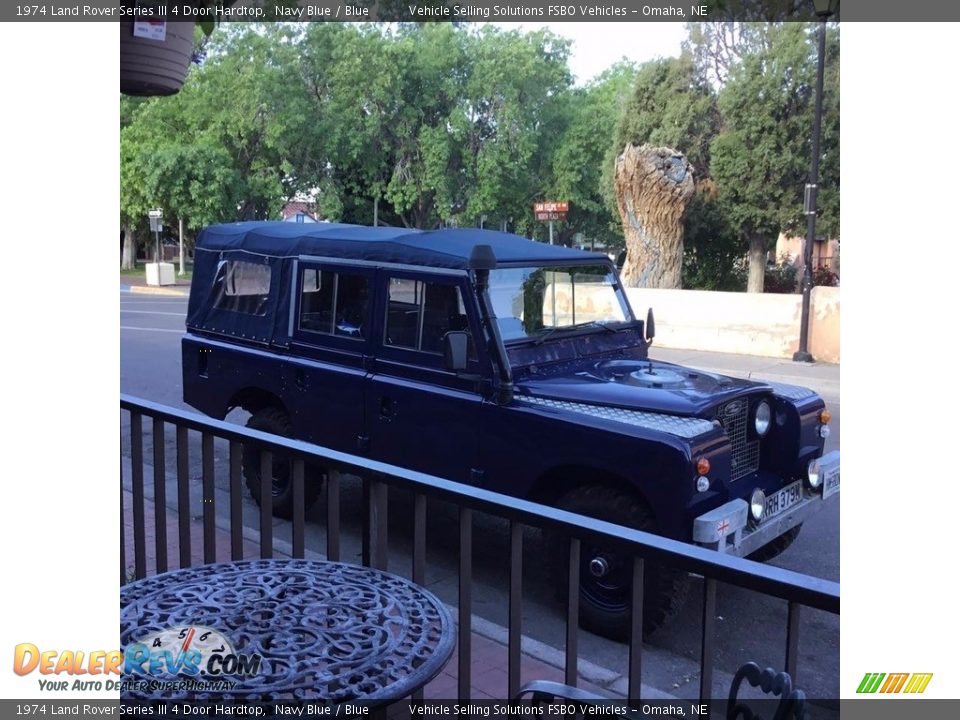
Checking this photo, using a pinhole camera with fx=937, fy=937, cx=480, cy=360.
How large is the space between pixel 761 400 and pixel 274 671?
369cm

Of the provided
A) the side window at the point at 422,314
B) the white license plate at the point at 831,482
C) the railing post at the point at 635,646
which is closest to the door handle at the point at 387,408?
the side window at the point at 422,314

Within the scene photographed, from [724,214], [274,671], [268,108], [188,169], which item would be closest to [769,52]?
[724,214]

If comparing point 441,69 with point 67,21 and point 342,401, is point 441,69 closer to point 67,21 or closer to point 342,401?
point 342,401

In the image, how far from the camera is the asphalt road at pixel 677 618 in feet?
14.6

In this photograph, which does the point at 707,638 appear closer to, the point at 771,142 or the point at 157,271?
the point at 771,142

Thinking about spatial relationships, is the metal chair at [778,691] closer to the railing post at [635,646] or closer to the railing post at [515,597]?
the railing post at [635,646]

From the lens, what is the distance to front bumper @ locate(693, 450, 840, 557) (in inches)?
171

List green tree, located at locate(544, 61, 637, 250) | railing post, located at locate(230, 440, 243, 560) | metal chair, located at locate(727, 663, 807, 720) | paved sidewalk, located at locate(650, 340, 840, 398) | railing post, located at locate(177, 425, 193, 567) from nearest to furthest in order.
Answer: metal chair, located at locate(727, 663, 807, 720), railing post, located at locate(230, 440, 243, 560), railing post, located at locate(177, 425, 193, 567), paved sidewalk, located at locate(650, 340, 840, 398), green tree, located at locate(544, 61, 637, 250)

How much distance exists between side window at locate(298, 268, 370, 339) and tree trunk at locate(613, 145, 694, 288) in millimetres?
16041

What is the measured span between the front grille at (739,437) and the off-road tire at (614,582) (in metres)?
0.58

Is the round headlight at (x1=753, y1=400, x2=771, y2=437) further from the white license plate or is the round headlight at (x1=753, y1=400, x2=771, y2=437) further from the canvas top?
the canvas top

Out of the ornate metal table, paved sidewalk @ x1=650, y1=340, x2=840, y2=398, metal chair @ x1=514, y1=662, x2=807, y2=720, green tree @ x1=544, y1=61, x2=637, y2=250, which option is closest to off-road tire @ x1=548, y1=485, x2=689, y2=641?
the ornate metal table

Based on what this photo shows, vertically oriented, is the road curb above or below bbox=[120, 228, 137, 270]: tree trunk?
below
